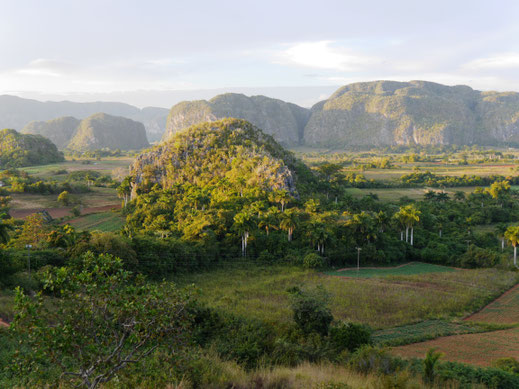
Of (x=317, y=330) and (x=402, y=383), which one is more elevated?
(x=402, y=383)

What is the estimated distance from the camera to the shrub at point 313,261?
43.3 meters

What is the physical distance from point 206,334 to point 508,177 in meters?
121

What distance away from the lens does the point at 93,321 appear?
24.4ft

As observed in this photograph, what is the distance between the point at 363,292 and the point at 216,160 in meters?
53.9

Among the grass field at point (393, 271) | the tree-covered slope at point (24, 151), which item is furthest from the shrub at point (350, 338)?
the tree-covered slope at point (24, 151)

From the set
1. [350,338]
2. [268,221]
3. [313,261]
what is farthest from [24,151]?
[350,338]

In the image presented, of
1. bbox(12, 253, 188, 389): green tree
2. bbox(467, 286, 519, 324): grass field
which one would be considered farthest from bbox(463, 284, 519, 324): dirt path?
bbox(12, 253, 188, 389): green tree

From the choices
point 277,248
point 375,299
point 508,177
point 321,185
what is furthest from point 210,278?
point 508,177

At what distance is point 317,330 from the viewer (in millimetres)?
19922

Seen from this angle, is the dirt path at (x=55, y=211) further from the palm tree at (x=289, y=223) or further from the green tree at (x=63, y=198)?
the palm tree at (x=289, y=223)

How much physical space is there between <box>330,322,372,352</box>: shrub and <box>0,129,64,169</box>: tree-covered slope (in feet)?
468

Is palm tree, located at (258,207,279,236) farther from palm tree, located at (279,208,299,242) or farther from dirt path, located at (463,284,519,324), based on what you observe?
dirt path, located at (463,284,519,324)

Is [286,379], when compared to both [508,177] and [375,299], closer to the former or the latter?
[375,299]

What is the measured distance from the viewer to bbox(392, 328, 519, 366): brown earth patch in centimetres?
2106
